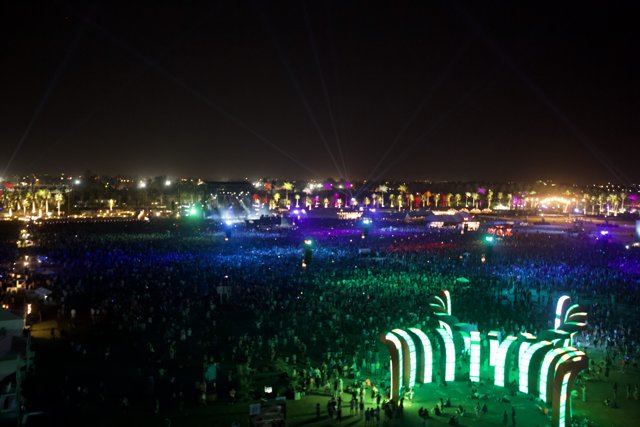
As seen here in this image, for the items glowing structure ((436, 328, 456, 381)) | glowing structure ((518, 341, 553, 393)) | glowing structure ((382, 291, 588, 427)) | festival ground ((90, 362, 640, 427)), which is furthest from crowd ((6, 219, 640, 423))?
glowing structure ((518, 341, 553, 393))

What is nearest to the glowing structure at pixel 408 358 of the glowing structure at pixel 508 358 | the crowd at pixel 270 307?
the glowing structure at pixel 508 358

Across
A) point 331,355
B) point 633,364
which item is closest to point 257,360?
point 331,355

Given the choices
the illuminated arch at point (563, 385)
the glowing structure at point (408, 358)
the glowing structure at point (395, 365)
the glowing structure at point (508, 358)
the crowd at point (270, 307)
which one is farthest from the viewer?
the crowd at point (270, 307)

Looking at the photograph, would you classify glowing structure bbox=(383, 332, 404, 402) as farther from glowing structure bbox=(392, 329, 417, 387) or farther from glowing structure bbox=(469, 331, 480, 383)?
glowing structure bbox=(469, 331, 480, 383)

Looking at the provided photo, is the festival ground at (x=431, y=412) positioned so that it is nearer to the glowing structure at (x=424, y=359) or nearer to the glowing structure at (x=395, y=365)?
the glowing structure at (x=424, y=359)

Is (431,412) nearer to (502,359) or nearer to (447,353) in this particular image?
(447,353)

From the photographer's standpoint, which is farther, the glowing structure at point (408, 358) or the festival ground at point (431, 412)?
the glowing structure at point (408, 358)
